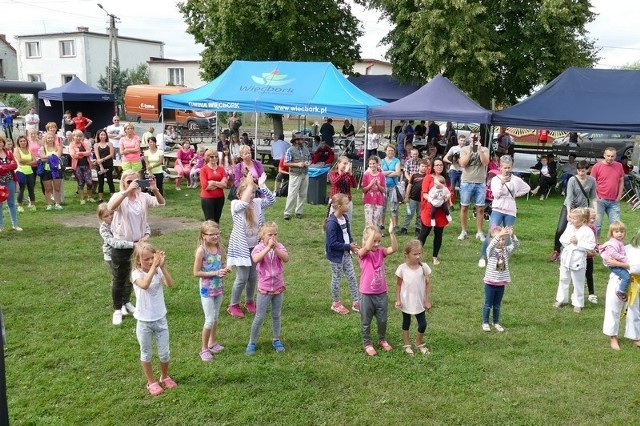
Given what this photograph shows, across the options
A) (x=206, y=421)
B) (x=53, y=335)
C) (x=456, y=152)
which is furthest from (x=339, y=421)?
(x=456, y=152)

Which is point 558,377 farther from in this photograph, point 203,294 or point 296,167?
point 296,167

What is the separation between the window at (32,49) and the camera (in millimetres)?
50125

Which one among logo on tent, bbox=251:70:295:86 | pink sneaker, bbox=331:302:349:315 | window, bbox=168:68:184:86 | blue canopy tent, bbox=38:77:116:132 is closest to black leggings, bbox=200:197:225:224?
pink sneaker, bbox=331:302:349:315

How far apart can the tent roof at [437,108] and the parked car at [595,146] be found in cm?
655

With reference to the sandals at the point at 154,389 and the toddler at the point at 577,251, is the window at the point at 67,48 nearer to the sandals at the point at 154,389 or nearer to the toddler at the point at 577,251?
the toddler at the point at 577,251

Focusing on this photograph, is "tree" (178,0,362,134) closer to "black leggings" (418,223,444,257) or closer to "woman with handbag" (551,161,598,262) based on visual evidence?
"black leggings" (418,223,444,257)

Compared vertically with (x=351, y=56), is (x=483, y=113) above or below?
below

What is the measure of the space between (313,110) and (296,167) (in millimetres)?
2617

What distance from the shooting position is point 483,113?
13219mm

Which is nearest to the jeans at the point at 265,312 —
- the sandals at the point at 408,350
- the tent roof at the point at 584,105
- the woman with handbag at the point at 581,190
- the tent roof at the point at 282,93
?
the sandals at the point at 408,350

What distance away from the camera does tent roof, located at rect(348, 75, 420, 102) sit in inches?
821

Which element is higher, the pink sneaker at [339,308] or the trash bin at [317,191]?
the trash bin at [317,191]

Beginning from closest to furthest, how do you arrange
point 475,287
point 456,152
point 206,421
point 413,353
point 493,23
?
point 206,421 < point 413,353 < point 475,287 < point 456,152 < point 493,23

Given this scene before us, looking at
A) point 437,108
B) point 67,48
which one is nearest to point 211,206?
point 437,108
